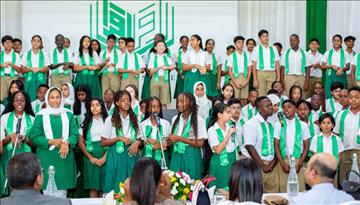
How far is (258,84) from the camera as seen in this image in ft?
38.2

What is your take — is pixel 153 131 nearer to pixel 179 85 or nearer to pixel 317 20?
pixel 179 85

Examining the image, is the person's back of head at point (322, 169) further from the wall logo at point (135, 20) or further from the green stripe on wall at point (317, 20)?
the wall logo at point (135, 20)

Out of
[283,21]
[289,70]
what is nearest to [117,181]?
[289,70]

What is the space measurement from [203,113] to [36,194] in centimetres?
635

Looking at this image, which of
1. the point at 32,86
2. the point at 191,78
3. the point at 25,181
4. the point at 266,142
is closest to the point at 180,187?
the point at 25,181

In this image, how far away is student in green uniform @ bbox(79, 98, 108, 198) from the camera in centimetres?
795

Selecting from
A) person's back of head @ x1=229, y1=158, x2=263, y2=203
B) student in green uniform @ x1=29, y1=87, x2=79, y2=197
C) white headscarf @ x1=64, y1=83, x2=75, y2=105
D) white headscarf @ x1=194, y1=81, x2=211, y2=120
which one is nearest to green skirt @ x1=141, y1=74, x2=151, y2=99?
white headscarf @ x1=64, y1=83, x2=75, y2=105

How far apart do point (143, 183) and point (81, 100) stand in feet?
19.0

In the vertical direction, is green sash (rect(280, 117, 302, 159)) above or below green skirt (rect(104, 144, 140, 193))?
above

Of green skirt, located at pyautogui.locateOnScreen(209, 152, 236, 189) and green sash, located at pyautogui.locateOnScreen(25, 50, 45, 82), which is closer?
green skirt, located at pyautogui.locateOnScreen(209, 152, 236, 189)

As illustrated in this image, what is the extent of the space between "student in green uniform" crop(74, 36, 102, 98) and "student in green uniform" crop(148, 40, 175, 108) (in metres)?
0.89

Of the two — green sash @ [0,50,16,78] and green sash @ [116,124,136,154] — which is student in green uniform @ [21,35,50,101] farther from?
green sash @ [116,124,136,154]

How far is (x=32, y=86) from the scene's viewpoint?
448 inches

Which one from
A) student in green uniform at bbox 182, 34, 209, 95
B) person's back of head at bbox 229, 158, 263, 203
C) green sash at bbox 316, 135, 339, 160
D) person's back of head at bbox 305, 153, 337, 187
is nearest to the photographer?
person's back of head at bbox 229, 158, 263, 203
